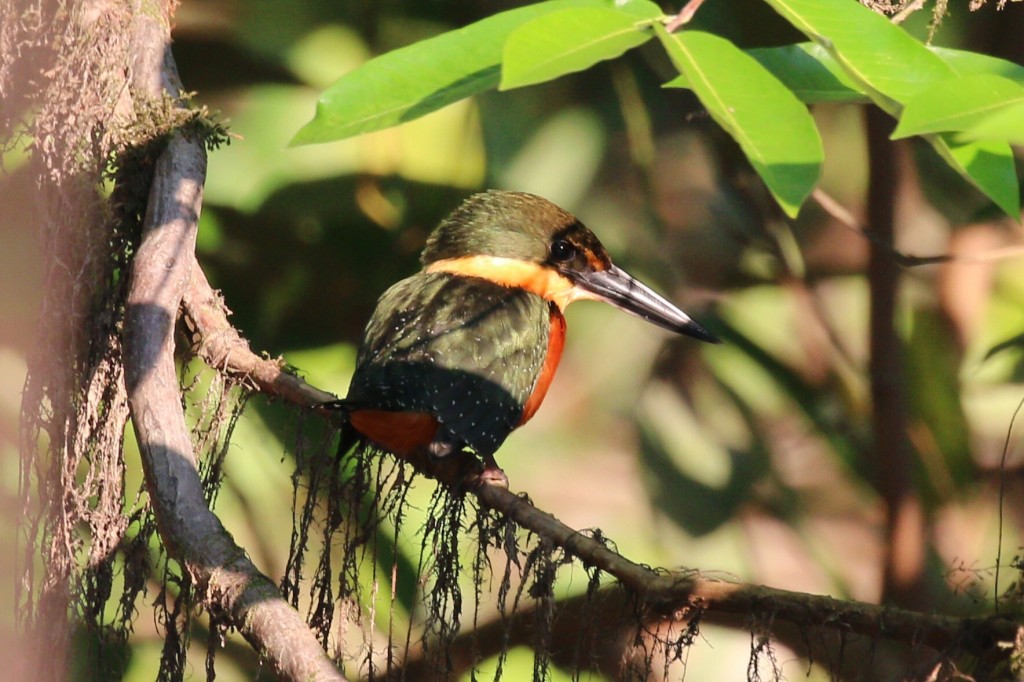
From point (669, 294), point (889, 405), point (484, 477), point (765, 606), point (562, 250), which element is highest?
point (669, 294)

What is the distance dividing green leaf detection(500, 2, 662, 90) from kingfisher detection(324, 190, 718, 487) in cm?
118

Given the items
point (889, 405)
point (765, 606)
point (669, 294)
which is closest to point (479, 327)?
point (765, 606)

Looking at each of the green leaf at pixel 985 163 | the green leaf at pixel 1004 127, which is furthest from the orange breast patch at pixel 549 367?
the green leaf at pixel 1004 127

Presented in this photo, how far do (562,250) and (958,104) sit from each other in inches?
75.7

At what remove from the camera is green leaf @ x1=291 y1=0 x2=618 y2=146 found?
72 centimetres

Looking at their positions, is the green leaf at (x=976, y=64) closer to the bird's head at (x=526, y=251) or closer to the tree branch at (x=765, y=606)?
the tree branch at (x=765, y=606)

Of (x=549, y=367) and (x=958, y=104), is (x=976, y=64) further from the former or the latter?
(x=549, y=367)

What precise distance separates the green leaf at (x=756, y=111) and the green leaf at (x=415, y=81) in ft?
0.32

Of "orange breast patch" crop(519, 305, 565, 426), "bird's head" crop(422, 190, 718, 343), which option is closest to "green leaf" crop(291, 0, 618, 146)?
"orange breast patch" crop(519, 305, 565, 426)

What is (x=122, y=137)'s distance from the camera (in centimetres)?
197

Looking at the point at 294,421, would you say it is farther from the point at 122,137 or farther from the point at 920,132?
the point at 920,132

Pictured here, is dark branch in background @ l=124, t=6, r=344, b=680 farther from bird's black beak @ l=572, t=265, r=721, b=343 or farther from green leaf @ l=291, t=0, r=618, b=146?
bird's black beak @ l=572, t=265, r=721, b=343

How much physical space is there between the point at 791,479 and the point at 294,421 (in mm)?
1399

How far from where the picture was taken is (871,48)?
0.74 metres
